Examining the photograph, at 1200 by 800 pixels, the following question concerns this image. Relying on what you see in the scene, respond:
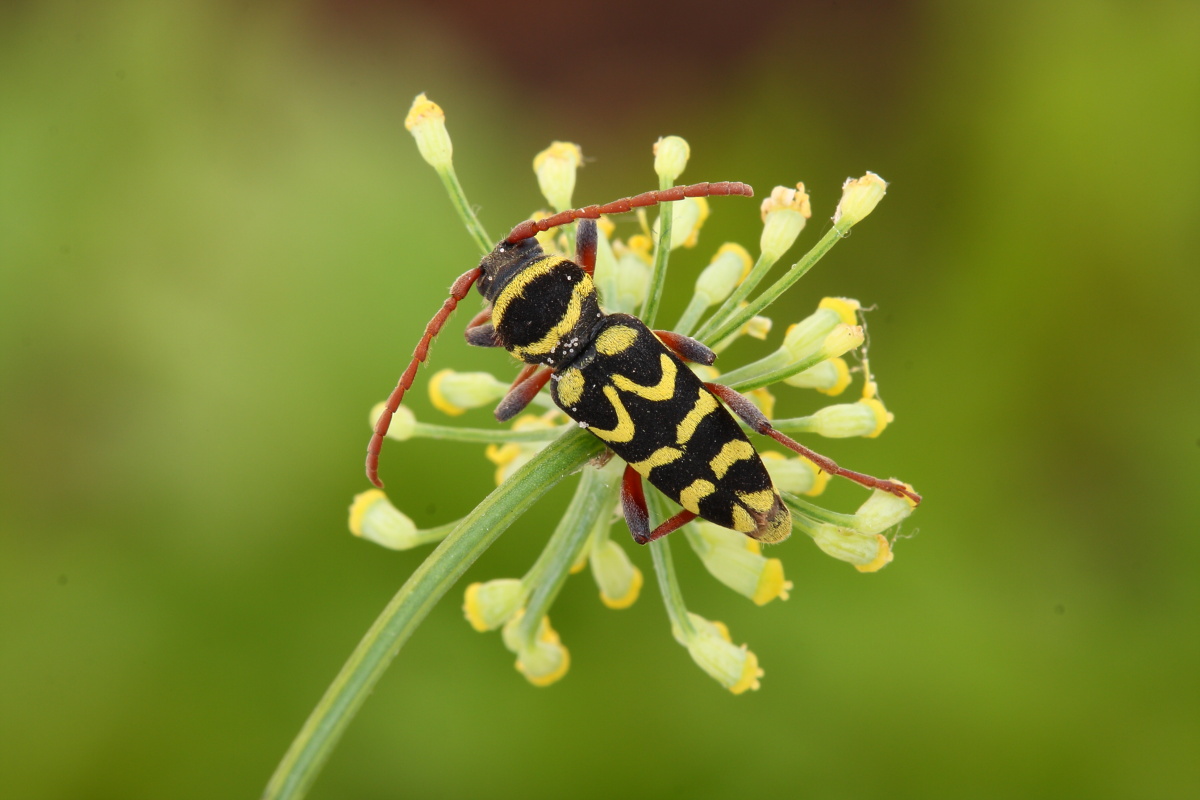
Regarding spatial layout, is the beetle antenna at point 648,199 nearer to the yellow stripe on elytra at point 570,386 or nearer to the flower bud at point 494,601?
the yellow stripe on elytra at point 570,386

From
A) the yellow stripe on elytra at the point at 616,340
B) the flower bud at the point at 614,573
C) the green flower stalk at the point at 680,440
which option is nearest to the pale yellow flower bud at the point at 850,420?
the green flower stalk at the point at 680,440

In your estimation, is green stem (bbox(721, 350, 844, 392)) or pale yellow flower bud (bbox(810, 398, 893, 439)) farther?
pale yellow flower bud (bbox(810, 398, 893, 439))

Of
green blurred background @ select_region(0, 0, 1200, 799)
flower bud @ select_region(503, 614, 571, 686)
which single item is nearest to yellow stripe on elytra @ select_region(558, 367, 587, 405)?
flower bud @ select_region(503, 614, 571, 686)

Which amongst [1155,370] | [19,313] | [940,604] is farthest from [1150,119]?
[19,313]

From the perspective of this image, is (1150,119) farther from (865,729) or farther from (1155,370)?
(865,729)

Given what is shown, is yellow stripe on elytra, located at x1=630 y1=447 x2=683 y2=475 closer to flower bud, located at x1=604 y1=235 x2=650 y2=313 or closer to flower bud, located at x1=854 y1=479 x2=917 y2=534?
flower bud, located at x1=854 y1=479 x2=917 y2=534

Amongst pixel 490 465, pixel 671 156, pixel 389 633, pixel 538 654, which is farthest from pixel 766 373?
pixel 490 465
